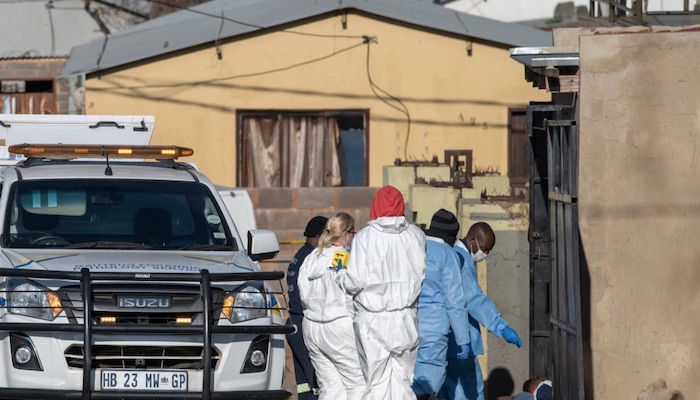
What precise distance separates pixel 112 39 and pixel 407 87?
4789 millimetres

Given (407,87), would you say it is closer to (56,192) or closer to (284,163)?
(284,163)

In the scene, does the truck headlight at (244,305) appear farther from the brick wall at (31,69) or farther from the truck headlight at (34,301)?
the brick wall at (31,69)

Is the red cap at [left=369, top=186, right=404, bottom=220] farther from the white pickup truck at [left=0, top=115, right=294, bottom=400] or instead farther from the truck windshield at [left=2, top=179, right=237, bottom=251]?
the truck windshield at [left=2, top=179, right=237, bottom=251]

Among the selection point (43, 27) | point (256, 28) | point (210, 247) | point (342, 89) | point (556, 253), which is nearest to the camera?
point (556, 253)

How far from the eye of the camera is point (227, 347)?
7969 millimetres

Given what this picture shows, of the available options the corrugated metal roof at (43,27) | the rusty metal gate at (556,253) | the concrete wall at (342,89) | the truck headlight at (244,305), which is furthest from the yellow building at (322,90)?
the truck headlight at (244,305)

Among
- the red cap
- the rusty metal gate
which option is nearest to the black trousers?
the rusty metal gate

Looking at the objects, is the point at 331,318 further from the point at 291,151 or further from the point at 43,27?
the point at 43,27

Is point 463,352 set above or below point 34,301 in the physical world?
below

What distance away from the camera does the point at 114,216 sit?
912 centimetres

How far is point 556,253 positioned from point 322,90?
436 inches

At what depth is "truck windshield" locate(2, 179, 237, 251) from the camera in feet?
28.9

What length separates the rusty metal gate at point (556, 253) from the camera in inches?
309

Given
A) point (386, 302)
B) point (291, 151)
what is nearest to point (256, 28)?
point (291, 151)
